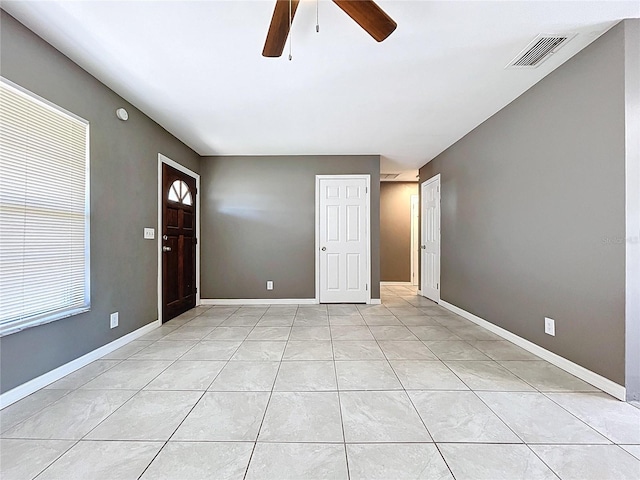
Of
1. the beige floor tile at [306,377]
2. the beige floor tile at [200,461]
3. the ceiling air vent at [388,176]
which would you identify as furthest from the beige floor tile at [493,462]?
the ceiling air vent at [388,176]

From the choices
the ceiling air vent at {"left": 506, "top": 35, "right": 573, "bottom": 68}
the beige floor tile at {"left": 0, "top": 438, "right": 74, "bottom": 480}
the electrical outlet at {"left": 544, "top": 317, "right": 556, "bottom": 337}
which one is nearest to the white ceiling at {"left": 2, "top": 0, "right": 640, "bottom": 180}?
the ceiling air vent at {"left": 506, "top": 35, "right": 573, "bottom": 68}

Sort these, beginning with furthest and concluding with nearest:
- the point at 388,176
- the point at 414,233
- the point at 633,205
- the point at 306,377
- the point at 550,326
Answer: the point at 414,233 → the point at 388,176 → the point at 550,326 → the point at 306,377 → the point at 633,205

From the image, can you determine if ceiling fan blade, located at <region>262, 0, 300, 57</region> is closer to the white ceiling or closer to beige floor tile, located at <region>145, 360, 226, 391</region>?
the white ceiling

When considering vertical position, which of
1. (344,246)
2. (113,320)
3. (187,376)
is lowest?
(187,376)

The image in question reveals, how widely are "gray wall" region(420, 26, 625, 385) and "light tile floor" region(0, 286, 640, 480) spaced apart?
14.1 inches

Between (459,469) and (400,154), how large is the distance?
4122 mm

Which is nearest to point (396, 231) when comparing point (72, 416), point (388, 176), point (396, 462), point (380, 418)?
point (388, 176)

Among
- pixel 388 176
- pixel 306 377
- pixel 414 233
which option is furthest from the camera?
pixel 414 233

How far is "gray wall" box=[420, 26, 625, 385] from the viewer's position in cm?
183

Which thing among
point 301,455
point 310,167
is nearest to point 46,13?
point 301,455

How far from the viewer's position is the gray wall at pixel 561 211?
1.83 metres

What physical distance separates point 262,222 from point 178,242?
4.17 ft

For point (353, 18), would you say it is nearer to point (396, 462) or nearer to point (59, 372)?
point (396, 462)

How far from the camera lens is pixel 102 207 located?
8.15 ft
